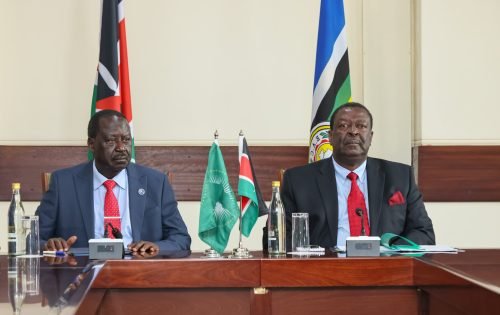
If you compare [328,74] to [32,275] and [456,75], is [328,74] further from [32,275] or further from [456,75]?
[32,275]

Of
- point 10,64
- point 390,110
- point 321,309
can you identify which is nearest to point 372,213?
point 321,309

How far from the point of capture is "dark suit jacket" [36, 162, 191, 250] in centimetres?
369

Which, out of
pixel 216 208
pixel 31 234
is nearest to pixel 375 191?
pixel 216 208

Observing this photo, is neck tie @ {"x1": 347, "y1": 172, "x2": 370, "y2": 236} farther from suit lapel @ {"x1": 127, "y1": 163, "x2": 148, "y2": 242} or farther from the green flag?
suit lapel @ {"x1": 127, "y1": 163, "x2": 148, "y2": 242}

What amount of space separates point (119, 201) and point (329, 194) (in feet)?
3.27

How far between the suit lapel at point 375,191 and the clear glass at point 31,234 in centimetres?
151

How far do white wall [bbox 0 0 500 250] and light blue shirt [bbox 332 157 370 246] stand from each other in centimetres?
139

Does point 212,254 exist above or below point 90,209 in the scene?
below

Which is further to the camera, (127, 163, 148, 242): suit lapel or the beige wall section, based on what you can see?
the beige wall section

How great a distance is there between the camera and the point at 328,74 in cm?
484

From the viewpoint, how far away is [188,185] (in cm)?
525

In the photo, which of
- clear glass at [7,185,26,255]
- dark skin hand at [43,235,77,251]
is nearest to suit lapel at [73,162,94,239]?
dark skin hand at [43,235,77,251]

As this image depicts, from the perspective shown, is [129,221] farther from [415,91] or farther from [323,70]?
[415,91]

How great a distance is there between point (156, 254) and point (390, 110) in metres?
2.58
